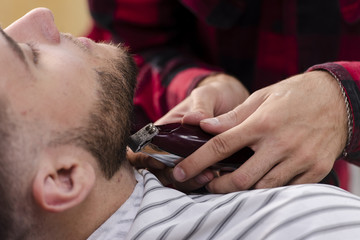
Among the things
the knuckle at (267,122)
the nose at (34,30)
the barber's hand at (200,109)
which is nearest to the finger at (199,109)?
the barber's hand at (200,109)

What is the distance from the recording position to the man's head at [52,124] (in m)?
0.59

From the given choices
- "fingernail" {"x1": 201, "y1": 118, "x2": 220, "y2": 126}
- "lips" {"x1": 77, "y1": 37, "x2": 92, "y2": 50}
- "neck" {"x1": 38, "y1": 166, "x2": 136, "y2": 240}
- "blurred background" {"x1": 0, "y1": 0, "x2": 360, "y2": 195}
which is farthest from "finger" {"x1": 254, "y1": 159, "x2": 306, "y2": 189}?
"blurred background" {"x1": 0, "y1": 0, "x2": 360, "y2": 195}

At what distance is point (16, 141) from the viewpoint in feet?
1.92

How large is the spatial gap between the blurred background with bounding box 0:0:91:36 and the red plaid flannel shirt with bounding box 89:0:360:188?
806mm

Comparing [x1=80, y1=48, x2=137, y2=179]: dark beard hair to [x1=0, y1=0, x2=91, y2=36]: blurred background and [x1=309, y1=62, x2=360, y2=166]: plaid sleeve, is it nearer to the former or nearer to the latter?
[x1=309, y1=62, x2=360, y2=166]: plaid sleeve

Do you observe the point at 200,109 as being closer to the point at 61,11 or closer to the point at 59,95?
the point at 59,95

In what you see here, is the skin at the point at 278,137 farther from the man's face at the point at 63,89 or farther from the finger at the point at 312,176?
the man's face at the point at 63,89

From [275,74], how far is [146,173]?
492mm

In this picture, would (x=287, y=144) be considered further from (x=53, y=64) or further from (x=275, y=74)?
(x=275, y=74)

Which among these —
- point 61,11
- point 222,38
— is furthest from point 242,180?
point 61,11

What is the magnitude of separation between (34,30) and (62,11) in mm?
1446

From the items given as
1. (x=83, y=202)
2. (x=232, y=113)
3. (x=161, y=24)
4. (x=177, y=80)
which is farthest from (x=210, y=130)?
(x=161, y=24)

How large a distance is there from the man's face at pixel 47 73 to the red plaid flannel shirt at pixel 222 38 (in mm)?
363

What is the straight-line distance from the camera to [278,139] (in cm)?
64
